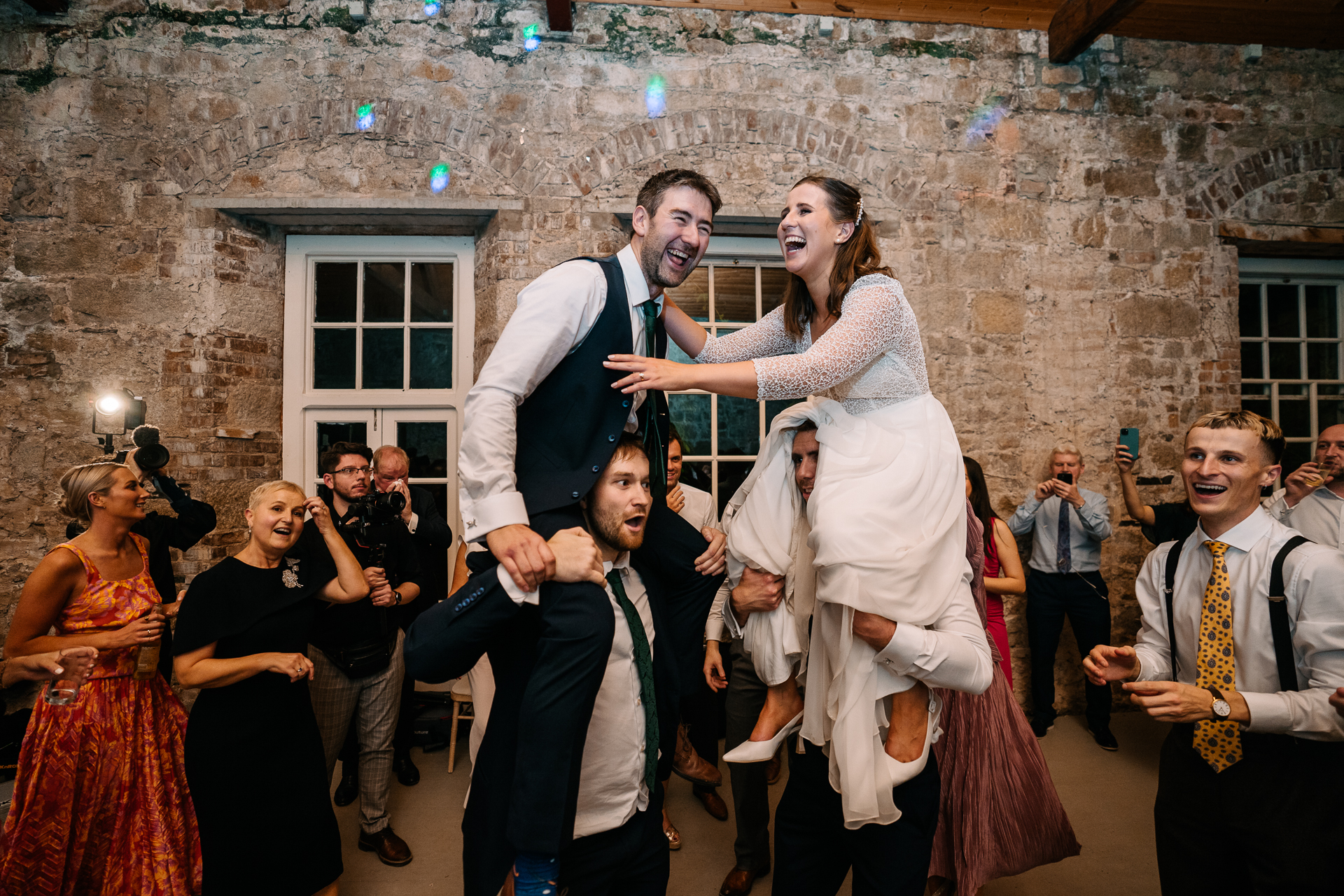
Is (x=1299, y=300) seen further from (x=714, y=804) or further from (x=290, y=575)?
(x=290, y=575)

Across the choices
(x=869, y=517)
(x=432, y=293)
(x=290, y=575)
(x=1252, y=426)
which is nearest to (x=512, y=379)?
(x=869, y=517)

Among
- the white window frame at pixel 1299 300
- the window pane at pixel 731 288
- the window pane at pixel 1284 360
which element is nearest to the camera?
the window pane at pixel 731 288

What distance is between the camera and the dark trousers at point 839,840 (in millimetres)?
1840

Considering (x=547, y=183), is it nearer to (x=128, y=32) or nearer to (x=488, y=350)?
(x=488, y=350)

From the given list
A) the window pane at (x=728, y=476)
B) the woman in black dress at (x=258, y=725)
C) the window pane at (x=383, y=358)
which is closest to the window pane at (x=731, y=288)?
the window pane at (x=728, y=476)

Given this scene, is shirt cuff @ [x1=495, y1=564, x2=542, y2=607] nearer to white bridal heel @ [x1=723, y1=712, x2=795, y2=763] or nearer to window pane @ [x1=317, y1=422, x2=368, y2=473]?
white bridal heel @ [x1=723, y1=712, x2=795, y2=763]

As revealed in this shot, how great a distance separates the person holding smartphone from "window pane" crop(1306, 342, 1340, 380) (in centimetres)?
208

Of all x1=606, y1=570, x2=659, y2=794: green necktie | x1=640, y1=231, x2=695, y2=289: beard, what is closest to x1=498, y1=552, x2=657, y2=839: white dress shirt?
x1=606, y1=570, x2=659, y2=794: green necktie

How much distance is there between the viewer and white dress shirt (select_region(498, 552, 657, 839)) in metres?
1.69

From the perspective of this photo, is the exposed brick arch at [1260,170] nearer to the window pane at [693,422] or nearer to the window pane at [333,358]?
the window pane at [693,422]

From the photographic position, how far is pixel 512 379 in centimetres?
166

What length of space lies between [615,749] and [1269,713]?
1647 millimetres

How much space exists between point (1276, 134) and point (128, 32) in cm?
788

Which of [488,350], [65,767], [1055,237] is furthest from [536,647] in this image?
[1055,237]
